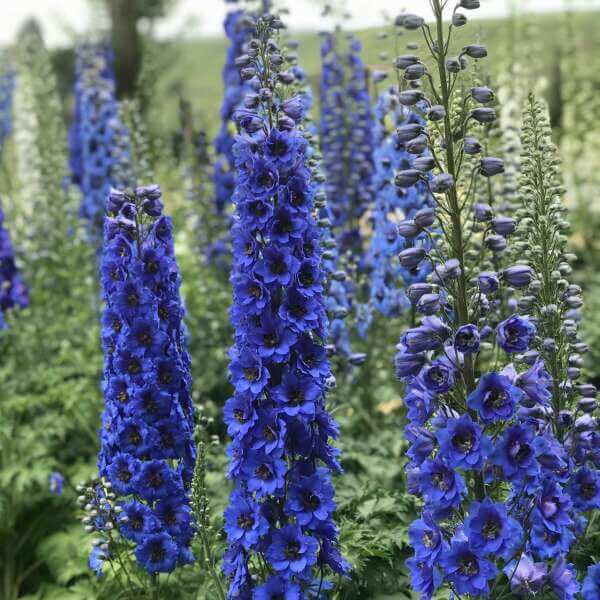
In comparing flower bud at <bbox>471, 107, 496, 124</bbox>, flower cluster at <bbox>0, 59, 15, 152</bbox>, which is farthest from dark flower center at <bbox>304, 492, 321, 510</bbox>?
flower cluster at <bbox>0, 59, 15, 152</bbox>

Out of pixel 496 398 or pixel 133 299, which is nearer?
pixel 496 398

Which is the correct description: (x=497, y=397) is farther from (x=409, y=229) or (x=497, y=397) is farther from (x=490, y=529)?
(x=409, y=229)

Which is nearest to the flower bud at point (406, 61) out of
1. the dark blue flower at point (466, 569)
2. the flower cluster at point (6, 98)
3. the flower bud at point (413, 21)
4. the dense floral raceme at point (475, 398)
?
the dense floral raceme at point (475, 398)

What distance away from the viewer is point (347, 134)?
716 centimetres

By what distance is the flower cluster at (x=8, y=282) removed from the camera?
258 inches

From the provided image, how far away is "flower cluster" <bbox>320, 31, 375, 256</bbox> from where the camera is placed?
7000 millimetres

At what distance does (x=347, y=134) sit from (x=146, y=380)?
3.90 metres

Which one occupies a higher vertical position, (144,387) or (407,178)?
(407,178)

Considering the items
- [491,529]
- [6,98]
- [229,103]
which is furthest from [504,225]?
[6,98]

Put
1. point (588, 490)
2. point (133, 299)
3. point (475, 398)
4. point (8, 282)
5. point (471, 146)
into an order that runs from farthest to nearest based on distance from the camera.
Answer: point (8, 282) < point (133, 299) < point (588, 490) < point (471, 146) < point (475, 398)

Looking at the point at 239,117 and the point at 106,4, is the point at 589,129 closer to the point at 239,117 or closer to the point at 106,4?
the point at 239,117

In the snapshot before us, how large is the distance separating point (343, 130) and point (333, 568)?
441 centimetres

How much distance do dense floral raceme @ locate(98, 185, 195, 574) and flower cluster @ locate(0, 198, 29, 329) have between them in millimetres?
2894

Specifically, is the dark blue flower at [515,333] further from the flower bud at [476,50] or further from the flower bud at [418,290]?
the flower bud at [476,50]
